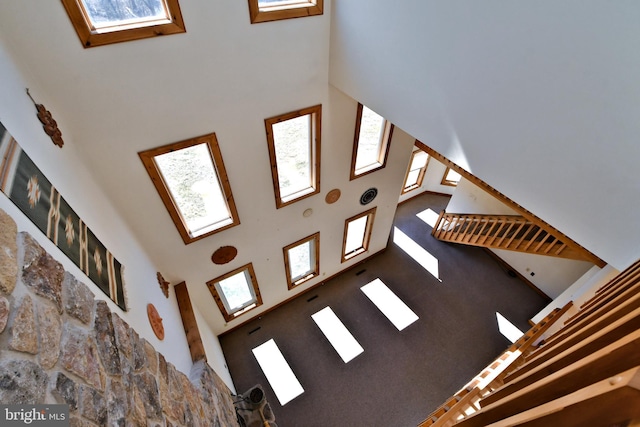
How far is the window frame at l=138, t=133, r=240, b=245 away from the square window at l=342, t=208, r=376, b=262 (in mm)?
2131

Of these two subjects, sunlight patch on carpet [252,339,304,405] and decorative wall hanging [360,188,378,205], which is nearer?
sunlight patch on carpet [252,339,304,405]

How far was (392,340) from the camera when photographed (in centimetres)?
488

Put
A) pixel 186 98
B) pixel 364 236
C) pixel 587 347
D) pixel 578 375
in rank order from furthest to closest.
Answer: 1. pixel 364 236
2. pixel 186 98
3. pixel 587 347
4. pixel 578 375

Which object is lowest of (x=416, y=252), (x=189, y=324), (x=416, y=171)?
(x=416, y=252)

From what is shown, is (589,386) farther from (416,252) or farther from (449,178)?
(449,178)

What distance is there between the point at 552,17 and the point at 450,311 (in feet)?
16.2

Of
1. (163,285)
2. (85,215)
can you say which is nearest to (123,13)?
(85,215)

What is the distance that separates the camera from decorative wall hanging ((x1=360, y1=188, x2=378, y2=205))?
4555mm

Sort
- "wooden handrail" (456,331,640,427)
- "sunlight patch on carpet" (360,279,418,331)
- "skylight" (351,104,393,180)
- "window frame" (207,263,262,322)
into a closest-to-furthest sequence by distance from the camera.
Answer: "wooden handrail" (456,331,640,427), "skylight" (351,104,393,180), "window frame" (207,263,262,322), "sunlight patch on carpet" (360,279,418,331)

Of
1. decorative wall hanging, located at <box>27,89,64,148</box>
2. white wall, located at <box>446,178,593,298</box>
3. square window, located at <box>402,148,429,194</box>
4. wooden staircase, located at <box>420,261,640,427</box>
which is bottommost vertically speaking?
wooden staircase, located at <box>420,261,640,427</box>

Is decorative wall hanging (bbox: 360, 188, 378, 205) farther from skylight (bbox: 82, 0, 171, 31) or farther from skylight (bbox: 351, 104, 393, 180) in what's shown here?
skylight (bbox: 82, 0, 171, 31)

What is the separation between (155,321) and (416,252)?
5280 millimetres

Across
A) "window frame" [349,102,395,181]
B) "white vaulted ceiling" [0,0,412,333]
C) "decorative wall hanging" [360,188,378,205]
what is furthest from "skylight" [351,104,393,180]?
"decorative wall hanging" [360,188,378,205]

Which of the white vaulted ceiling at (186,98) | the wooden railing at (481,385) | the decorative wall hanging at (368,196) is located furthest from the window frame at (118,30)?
the wooden railing at (481,385)
